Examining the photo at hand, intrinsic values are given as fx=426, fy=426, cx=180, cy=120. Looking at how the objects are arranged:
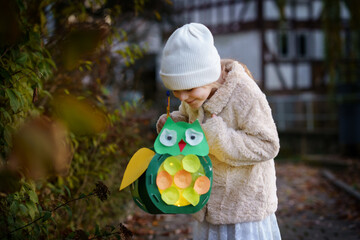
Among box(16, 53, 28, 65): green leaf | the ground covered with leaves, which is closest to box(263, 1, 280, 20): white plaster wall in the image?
the ground covered with leaves

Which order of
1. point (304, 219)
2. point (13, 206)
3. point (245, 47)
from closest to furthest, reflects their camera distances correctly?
point (13, 206), point (304, 219), point (245, 47)

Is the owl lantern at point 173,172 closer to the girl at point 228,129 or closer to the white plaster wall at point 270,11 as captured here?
the girl at point 228,129

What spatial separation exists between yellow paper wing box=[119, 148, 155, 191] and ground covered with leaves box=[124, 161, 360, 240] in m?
2.69

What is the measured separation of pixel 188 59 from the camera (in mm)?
1867

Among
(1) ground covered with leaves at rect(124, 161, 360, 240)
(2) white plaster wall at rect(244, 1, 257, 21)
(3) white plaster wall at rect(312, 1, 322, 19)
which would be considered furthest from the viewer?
(3) white plaster wall at rect(312, 1, 322, 19)

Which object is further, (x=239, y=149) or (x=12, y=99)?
(x=239, y=149)

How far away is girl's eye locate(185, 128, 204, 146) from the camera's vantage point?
1.76 m

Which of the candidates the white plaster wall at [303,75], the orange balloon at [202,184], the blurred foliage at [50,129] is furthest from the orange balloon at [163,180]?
the white plaster wall at [303,75]

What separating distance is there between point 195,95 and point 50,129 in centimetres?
66

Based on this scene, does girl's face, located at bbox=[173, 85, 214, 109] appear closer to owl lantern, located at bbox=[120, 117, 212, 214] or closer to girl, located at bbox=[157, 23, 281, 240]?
girl, located at bbox=[157, 23, 281, 240]

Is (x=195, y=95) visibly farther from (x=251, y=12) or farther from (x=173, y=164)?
(x=251, y=12)

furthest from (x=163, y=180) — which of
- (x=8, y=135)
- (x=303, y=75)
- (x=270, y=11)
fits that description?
(x=303, y=75)

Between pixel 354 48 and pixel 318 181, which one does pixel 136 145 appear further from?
pixel 354 48

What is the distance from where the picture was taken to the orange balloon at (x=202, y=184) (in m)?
1.75
